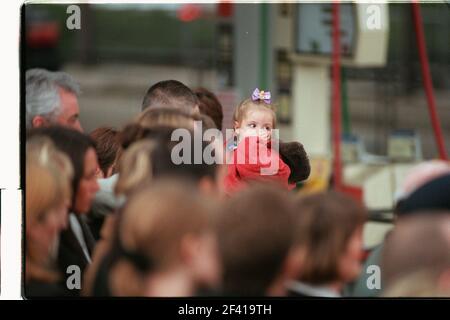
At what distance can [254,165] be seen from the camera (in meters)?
2.93

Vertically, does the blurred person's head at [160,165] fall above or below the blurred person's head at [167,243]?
above

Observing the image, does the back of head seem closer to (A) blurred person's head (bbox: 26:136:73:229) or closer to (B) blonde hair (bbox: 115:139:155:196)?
(A) blurred person's head (bbox: 26:136:73:229)

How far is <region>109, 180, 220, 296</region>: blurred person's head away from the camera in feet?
8.50

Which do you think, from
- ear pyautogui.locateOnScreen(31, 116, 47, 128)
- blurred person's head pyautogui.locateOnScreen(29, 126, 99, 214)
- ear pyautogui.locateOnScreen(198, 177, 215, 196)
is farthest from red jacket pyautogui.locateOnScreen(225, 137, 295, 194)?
ear pyautogui.locateOnScreen(31, 116, 47, 128)

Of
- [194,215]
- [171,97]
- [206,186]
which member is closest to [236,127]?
[171,97]

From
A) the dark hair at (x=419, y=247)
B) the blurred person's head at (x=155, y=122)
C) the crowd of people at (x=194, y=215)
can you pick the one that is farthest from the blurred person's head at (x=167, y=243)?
the dark hair at (x=419, y=247)

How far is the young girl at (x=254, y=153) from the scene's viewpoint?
2.90 meters

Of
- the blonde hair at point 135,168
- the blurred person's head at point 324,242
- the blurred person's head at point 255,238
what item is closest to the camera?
the blurred person's head at point 255,238

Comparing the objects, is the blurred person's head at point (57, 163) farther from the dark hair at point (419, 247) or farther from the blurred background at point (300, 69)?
the dark hair at point (419, 247)

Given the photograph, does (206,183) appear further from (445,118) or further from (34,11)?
(445,118)

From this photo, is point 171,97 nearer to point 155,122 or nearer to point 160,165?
point 155,122
